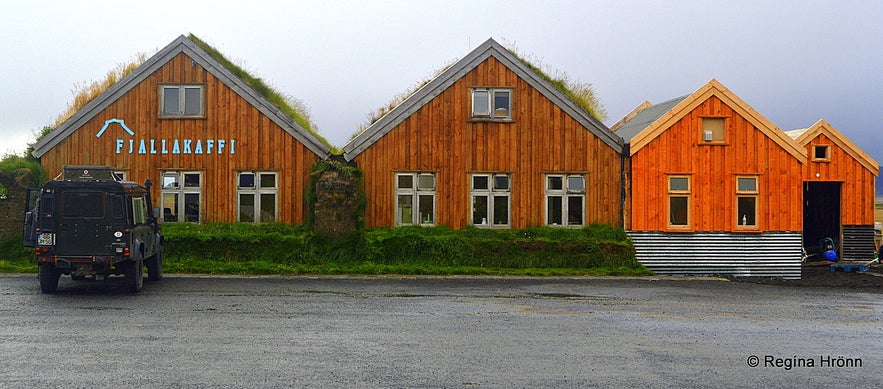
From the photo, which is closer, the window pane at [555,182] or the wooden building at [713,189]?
the wooden building at [713,189]

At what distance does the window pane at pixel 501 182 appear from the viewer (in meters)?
26.3

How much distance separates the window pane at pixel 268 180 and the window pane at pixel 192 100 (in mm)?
2665

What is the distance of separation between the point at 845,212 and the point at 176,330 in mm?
27070

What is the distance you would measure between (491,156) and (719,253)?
7.22 meters

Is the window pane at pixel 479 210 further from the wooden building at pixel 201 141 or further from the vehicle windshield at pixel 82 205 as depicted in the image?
the vehicle windshield at pixel 82 205

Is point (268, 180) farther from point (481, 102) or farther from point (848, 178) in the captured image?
point (848, 178)

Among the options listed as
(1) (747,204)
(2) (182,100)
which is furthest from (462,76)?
(1) (747,204)

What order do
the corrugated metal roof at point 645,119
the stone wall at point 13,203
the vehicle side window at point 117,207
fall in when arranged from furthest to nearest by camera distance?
1. the corrugated metal roof at point 645,119
2. the stone wall at point 13,203
3. the vehicle side window at point 117,207

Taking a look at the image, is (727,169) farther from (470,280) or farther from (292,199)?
(292,199)

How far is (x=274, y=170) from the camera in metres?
26.2

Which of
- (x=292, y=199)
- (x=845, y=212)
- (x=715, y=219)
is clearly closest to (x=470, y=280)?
(x=292, y=199)

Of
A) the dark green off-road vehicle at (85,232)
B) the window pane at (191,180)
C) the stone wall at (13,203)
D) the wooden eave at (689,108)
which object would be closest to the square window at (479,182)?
the wooden eave at (689,108)

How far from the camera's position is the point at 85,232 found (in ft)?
55.1

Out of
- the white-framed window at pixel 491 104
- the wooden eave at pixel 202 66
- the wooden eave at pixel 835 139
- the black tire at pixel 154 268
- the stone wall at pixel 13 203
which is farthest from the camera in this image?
the wooden eave at pixel 835 139
